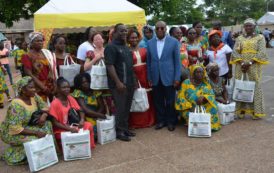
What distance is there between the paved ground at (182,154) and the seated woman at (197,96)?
340mm

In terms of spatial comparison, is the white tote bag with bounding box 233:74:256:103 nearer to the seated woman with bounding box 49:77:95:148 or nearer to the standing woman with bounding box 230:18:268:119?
the standing woman with bounding box 230:18:268:119

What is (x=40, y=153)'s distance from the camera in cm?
405

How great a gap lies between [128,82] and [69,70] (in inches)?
37.0

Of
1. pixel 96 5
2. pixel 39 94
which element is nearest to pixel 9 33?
pixel 96 5

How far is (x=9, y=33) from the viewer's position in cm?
4088

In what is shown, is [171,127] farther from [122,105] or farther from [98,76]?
[98,76]

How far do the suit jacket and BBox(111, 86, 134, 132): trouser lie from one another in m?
0.56

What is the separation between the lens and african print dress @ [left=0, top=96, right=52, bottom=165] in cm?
415

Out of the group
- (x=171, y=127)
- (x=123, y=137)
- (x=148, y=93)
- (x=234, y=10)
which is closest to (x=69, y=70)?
(x=123, y=137)

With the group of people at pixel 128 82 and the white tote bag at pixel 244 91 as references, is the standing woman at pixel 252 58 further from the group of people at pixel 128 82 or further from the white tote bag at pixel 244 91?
the white tote bag at pixel 244 91

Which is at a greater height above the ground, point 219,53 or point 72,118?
point 219,53

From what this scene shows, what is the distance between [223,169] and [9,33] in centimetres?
4134

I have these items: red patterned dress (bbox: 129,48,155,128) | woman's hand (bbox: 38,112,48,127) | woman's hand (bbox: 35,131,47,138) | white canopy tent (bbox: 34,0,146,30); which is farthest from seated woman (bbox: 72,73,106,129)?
white canopy tent (bbox: 34,0,146,30)

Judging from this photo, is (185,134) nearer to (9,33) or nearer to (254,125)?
(254,125)
